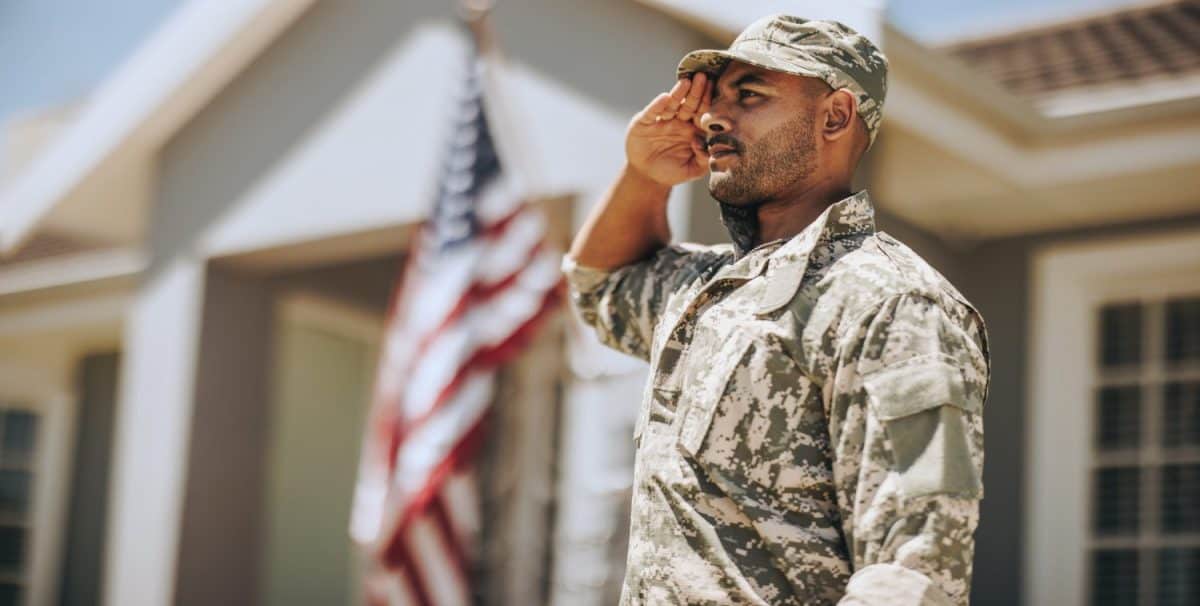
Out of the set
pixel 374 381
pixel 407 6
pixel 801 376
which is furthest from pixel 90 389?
pixel 801 376

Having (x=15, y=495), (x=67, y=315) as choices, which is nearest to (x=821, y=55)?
(x=67, y=315)

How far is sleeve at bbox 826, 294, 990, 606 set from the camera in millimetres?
1891

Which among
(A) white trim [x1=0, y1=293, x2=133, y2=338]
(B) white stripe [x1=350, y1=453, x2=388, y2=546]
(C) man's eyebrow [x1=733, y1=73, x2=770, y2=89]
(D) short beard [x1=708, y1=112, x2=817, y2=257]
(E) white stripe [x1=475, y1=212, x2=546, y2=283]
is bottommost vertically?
(B) white stripe [x1=350, y1=453, x2=388, y2=546]

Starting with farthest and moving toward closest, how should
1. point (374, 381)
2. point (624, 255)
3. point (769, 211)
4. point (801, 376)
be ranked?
point (374, 381)
point (624, 255)
point (769, 211)
point (801, 376)

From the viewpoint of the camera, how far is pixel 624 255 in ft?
9.09

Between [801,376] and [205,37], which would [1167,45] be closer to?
[205,37]

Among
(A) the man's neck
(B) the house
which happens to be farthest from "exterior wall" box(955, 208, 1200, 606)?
(A) the man's neck

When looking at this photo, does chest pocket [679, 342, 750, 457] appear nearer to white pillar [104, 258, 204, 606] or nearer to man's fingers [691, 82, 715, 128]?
man's fingers [691, 82, 715, 128]

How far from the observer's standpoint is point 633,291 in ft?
8.89

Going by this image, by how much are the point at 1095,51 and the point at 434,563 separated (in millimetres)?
3742

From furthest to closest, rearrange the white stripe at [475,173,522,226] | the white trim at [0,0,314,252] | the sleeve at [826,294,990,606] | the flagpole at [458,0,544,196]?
the white trim at [0,0,314,252]
the flagpole at [458,0,544,196]
the white stripe at [475,173,522,226]
the sleeve at [826,294,990,606]

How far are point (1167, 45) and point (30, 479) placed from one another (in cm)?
736

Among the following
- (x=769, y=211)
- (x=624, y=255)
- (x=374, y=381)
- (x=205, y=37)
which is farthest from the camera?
(x=374, y=381)

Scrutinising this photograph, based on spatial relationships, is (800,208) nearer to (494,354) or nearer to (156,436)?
(494,354)
